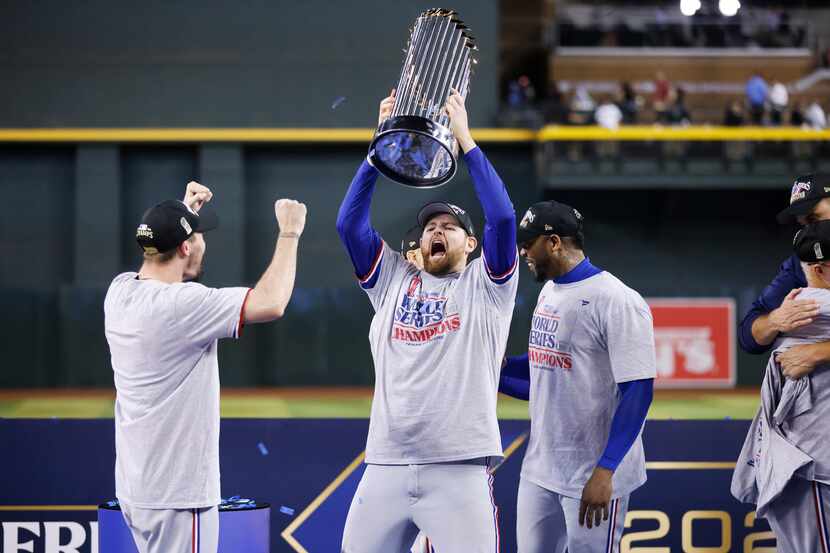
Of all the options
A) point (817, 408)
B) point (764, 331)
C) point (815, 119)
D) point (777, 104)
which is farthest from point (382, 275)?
point (777, 104)

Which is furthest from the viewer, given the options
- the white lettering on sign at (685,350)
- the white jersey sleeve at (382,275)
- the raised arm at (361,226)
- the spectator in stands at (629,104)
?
the spectator in stands at (629,104)

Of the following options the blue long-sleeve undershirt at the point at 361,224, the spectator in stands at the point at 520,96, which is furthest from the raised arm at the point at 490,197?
the spectator in stands at the point at 520,96

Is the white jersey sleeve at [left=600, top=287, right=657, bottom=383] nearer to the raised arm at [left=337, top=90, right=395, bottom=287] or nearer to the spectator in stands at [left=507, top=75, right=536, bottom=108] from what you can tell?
the raised arm at [left=337, top=90, right=395, bottom=287]

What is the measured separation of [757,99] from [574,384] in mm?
17716

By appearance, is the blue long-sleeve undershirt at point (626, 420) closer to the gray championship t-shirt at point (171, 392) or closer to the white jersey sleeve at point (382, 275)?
the white jersey sleeve at point (382, 275)

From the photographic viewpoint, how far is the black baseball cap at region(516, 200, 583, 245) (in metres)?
4.38

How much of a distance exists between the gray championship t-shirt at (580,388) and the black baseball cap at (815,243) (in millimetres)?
644

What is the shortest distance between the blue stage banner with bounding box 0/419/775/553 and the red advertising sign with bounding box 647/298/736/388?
35.5 ft

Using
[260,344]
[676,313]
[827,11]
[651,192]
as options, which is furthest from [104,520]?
[827,11]

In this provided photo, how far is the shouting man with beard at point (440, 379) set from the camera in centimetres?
380

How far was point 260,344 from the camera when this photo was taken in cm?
1916

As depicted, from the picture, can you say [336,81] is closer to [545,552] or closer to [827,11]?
[827,11]

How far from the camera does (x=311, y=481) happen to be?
→ 5.59 metres

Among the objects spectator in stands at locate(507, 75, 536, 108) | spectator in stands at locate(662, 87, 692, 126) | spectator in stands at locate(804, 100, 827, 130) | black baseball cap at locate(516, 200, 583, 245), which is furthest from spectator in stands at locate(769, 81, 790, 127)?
black baseball cap at locate(516, 200, 583, 245)
